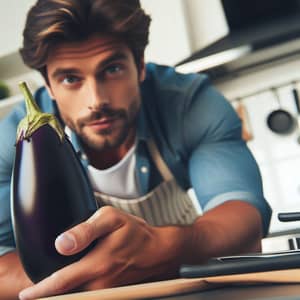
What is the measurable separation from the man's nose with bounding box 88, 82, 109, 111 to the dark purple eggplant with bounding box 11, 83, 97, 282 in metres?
0.41

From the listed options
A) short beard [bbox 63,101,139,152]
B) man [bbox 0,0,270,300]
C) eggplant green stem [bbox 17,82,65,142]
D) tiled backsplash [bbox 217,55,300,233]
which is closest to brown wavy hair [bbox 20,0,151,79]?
man [bbox 0,0,270,300]

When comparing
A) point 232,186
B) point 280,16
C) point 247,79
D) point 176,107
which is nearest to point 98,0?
point 176,107

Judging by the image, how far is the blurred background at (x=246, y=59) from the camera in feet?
4.42

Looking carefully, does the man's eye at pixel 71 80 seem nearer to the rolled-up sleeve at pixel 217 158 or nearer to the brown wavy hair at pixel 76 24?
the brown wavy hair at pixel 76 24

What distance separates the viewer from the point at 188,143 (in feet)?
3.02

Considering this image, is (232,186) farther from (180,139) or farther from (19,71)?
(19,71)

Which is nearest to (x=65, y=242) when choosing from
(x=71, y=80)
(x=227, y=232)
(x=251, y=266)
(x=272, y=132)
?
(x=251, y=266)

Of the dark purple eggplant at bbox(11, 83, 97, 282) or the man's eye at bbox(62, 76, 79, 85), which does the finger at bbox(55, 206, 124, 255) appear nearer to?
the dark purple eggplant at bbox(11, 83, 97, 282)

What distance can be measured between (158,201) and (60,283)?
577 millimetres

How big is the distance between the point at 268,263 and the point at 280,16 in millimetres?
1179

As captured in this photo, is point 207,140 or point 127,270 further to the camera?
point 207,140

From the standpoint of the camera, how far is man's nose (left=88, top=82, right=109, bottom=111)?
0.92 meters

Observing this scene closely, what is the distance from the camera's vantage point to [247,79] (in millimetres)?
1618

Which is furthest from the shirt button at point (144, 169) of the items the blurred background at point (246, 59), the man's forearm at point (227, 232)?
the blurred background at point (246, 59)
